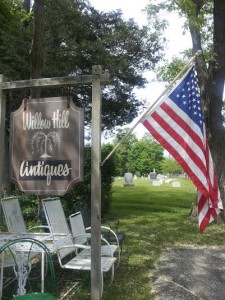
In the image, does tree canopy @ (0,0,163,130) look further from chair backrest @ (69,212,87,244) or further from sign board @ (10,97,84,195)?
sign board @ (10,97,84,195)

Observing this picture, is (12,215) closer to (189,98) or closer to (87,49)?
(189,98)

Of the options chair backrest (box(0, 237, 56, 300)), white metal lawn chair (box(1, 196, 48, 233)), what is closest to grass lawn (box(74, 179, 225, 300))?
chair backrest (box(0, 237, 56, 300))

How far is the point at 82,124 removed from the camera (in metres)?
4.23

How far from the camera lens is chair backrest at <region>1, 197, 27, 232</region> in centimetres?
554

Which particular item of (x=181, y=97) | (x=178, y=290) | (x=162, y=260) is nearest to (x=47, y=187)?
(x=181, y=97)

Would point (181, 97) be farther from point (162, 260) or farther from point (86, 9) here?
point (86, 9)

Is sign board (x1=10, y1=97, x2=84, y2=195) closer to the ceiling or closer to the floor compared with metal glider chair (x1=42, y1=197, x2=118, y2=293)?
closer to the ceiling

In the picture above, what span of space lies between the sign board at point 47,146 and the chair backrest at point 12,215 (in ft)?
4.22

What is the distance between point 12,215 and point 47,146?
1943mm

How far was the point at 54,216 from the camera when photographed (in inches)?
237

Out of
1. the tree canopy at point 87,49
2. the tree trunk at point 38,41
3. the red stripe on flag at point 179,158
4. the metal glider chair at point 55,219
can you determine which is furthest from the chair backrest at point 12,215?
the tree canopy at point 87,49

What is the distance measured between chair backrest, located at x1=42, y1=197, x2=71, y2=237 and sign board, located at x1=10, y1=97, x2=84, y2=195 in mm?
1511

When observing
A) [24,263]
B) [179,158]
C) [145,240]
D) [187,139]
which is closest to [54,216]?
[24,263]

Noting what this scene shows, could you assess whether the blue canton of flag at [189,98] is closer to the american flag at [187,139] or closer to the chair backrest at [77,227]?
the american flag at [187,139]
